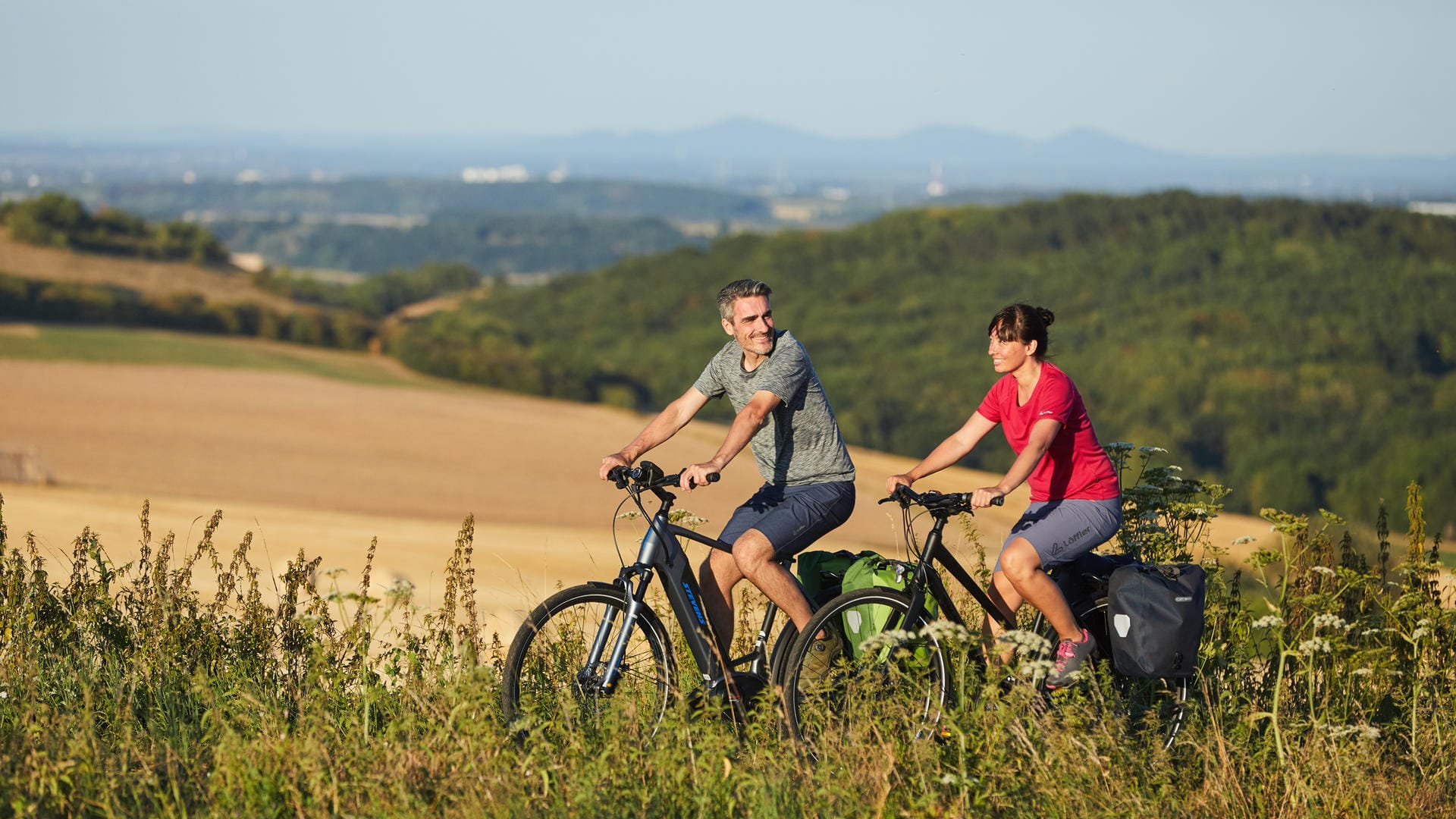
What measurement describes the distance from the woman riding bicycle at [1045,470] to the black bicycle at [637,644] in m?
0.83

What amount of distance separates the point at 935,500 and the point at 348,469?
32990 millimetres

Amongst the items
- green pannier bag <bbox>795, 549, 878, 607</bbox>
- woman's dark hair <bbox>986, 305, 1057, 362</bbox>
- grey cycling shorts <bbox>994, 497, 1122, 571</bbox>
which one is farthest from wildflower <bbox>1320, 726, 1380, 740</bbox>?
green pannier bag <bbox>795, 549, 878, 607</bbox>

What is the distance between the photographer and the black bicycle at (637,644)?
479 cm

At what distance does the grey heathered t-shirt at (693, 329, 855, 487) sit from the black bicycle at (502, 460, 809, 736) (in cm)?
43

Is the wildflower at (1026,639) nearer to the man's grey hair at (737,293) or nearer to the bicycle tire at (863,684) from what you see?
the bicycle tire at (863,684)

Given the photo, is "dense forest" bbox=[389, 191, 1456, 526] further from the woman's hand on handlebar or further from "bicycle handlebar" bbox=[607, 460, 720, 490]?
the woman's hand on handlebar

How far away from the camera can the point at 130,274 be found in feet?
210

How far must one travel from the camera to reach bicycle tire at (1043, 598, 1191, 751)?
504 centimetres

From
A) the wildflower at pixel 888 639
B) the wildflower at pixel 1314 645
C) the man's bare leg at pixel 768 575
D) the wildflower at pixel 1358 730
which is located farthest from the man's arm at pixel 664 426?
the wildflower at pixel 1358 730

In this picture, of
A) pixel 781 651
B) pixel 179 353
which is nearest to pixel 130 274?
pixel 179 353

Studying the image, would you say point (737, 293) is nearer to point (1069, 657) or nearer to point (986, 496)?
point (986, 496)

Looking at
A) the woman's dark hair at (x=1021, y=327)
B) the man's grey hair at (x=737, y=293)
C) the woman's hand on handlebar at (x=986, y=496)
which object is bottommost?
the woman's hand on handlebar at (x=986, y=496)

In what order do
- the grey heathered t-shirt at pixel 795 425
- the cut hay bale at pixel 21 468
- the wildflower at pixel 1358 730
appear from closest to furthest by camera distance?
the wildflower at pixel 1358 730 → the grey heathered t-shirt at pixel 795 425 → the cut hay bale at pixel 21 468

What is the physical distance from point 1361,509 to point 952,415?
2378 centimetres
